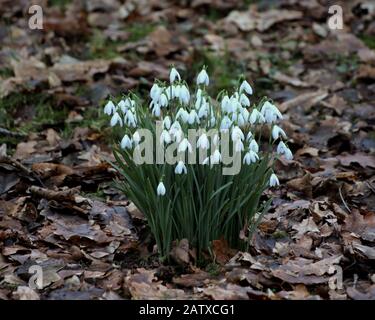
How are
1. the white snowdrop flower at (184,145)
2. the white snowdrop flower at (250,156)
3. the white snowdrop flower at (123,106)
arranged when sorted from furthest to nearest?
the white snowdrop flower at (123,106) < the white snowdrop flower at (250,156) < the white snowdrop flower at (184,145)

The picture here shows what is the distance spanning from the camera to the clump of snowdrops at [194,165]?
9.20 ft

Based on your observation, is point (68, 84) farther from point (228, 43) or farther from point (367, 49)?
point (367, 49)

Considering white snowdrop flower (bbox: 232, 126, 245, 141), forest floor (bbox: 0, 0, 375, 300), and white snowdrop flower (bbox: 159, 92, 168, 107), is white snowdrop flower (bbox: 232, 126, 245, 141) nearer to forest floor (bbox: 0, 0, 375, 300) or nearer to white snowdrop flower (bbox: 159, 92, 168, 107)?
white snowdrop flower (bbox: 159, 92, 168, 107)

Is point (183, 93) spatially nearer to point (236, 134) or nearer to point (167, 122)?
point (167, 122)

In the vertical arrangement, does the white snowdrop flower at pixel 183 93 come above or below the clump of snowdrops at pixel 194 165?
above

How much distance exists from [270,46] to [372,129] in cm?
154

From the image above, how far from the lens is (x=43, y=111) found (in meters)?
4.71

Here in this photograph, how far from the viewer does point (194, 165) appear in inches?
114

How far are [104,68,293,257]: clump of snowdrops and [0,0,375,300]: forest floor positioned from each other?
0.14 m

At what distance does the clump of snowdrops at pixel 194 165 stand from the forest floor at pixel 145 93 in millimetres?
137

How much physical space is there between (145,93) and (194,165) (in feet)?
7.05

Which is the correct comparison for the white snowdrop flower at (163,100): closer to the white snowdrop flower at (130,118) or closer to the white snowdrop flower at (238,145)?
the white snowdrop flower at (130,118)

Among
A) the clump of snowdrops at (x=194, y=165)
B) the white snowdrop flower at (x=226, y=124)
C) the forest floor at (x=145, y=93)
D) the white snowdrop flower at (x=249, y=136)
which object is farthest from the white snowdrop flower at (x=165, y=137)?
the forest floor at (x=145, y=93)
